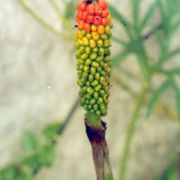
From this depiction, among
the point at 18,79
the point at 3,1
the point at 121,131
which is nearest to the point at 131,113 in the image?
the point at 121,131

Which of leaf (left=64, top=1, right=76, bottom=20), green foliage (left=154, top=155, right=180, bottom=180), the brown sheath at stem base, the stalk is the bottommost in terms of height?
the brown sheath at stem base

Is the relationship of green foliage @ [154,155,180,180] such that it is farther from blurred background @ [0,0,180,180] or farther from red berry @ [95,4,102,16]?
red berry @ [95,4,102,16]

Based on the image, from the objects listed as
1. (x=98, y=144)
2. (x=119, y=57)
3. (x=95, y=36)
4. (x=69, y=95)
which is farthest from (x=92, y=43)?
(x=69, y=95)

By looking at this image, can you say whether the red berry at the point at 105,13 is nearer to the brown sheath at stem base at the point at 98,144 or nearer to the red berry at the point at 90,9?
the red berry at the point at 90,9

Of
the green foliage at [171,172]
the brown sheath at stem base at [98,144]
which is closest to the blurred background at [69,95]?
the green foliage at [171,172]

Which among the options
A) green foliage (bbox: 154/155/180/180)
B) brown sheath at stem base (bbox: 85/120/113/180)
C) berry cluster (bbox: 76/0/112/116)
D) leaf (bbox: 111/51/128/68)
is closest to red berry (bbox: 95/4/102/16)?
berry cluster (bbox: 76/0/112/116)

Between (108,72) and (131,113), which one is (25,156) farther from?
Answer: (108,72)
